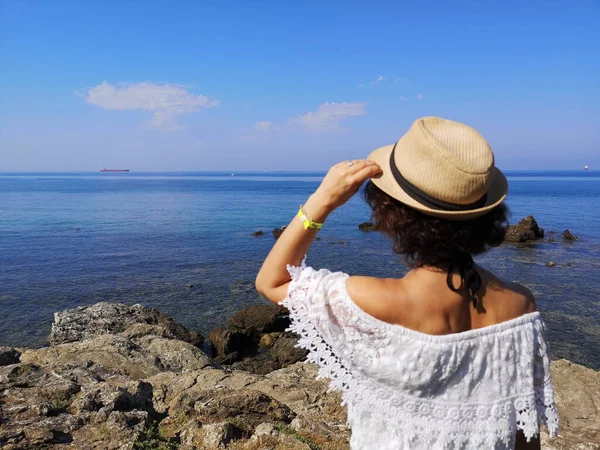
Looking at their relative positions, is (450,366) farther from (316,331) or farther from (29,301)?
(29,301)

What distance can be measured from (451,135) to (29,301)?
20.3 meters

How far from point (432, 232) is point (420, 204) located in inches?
4.8

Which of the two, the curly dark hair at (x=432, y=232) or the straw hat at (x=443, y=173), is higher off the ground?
the straw hat at (x=443, y=173)

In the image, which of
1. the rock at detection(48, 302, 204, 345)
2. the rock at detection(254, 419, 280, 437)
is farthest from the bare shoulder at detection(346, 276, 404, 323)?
the rock at detection(48, 302, 204, 345)

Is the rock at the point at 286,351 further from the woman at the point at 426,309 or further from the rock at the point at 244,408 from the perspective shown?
the woman at the point at 426,309

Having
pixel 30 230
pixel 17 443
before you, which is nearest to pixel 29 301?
pixel 17 443

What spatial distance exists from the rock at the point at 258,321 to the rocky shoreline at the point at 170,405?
4.63m

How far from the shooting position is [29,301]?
704 inches

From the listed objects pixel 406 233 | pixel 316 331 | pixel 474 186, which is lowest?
pixel 316 331

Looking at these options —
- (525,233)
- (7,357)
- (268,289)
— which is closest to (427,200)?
(268,289)

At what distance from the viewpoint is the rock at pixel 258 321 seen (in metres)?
14.2

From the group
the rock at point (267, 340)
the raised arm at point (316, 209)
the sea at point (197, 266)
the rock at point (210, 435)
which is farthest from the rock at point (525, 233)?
the raised arm at point (316, 209)

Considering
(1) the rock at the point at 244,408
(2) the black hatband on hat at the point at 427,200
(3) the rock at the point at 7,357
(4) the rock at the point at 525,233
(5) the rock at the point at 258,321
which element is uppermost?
(2) the black hatband on hat at the point at 427,200

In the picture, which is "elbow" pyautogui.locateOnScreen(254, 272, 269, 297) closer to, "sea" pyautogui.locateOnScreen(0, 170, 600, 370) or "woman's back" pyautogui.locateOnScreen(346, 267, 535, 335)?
"woman's back" pyautogui.locateOnScreen(346, 267, 535, 335)
